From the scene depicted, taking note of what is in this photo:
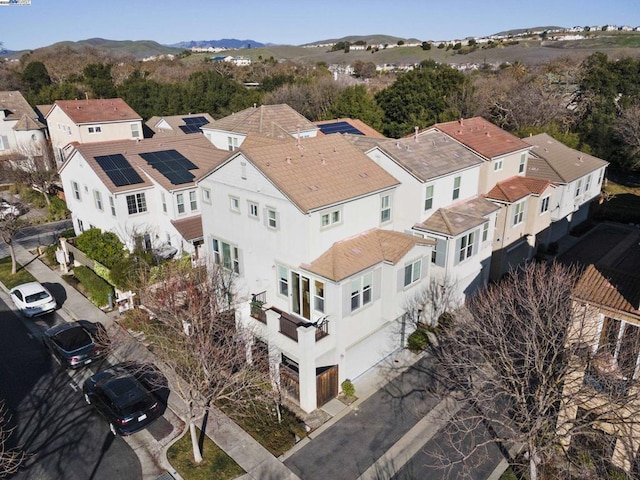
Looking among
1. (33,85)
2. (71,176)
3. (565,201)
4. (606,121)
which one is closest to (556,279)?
(565,201)

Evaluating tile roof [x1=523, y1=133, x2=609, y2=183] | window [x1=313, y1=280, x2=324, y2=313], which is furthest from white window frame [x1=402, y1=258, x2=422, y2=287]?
tile roof [x1=523, y1=133, x2=609, y2=183]

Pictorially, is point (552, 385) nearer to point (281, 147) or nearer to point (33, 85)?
point (281, 147)

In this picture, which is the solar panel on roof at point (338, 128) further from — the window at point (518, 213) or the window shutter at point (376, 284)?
the window shutter at point (376, 284)

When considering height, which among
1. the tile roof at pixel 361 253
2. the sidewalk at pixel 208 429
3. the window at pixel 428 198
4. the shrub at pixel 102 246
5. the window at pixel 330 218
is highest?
the window at pixel 330 218

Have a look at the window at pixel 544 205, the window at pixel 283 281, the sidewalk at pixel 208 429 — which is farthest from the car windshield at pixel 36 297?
the window at pixel 544 205

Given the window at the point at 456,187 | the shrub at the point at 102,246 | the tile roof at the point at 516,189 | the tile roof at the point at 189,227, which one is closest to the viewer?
the window at the point at 456,187

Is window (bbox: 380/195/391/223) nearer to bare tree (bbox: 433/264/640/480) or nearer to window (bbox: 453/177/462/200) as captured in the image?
window (bbox: 453/177/462/200)

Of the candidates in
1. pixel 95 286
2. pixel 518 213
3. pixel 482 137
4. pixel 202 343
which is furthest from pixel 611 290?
pixel 95 286

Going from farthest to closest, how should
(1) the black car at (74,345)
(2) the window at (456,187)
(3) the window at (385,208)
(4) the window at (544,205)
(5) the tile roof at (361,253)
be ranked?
(4) the window at (544,205)
(2) the window at (456,187)
(3) the window at (385,208)
(1) the black car at (74,345)
(5) the tile roof at (361,253)
